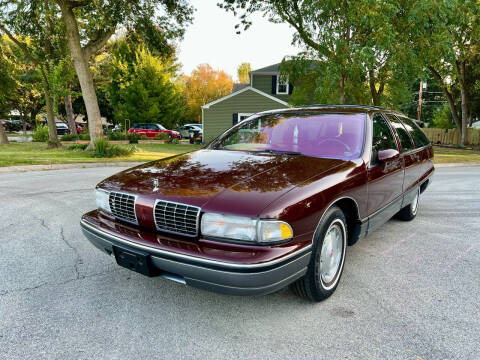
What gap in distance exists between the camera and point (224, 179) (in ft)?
8.35

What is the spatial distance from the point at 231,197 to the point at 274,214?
1.04ft

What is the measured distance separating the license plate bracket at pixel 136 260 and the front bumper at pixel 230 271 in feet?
0.09

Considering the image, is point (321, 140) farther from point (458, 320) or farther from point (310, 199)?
point (458, 320)

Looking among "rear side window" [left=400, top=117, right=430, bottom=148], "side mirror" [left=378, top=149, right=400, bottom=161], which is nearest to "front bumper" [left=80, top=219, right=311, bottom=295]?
"side mirror" [left=378, top=149, right=400, bottom=161]

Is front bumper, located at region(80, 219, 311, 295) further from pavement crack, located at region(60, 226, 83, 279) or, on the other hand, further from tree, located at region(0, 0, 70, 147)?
tree, located at region(0, 0, 70, 147)

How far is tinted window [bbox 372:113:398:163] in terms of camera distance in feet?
11.1

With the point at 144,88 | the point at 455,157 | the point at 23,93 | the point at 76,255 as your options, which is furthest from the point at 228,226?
the point at 23,93

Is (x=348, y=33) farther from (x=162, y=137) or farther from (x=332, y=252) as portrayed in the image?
(x=162, y=137)

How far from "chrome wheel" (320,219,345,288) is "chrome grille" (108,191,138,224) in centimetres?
149

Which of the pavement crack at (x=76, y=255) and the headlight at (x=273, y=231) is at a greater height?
the headlight at (x=273, y=231)

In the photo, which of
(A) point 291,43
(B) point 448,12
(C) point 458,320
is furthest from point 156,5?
(C) point 458,320

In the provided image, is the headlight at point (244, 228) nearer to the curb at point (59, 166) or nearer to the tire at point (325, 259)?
the tire at point (325, 259)

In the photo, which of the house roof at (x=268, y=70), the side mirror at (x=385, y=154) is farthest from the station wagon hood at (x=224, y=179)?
the house roof at (x=268, y=70)

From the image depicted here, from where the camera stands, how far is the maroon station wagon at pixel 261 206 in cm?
212
